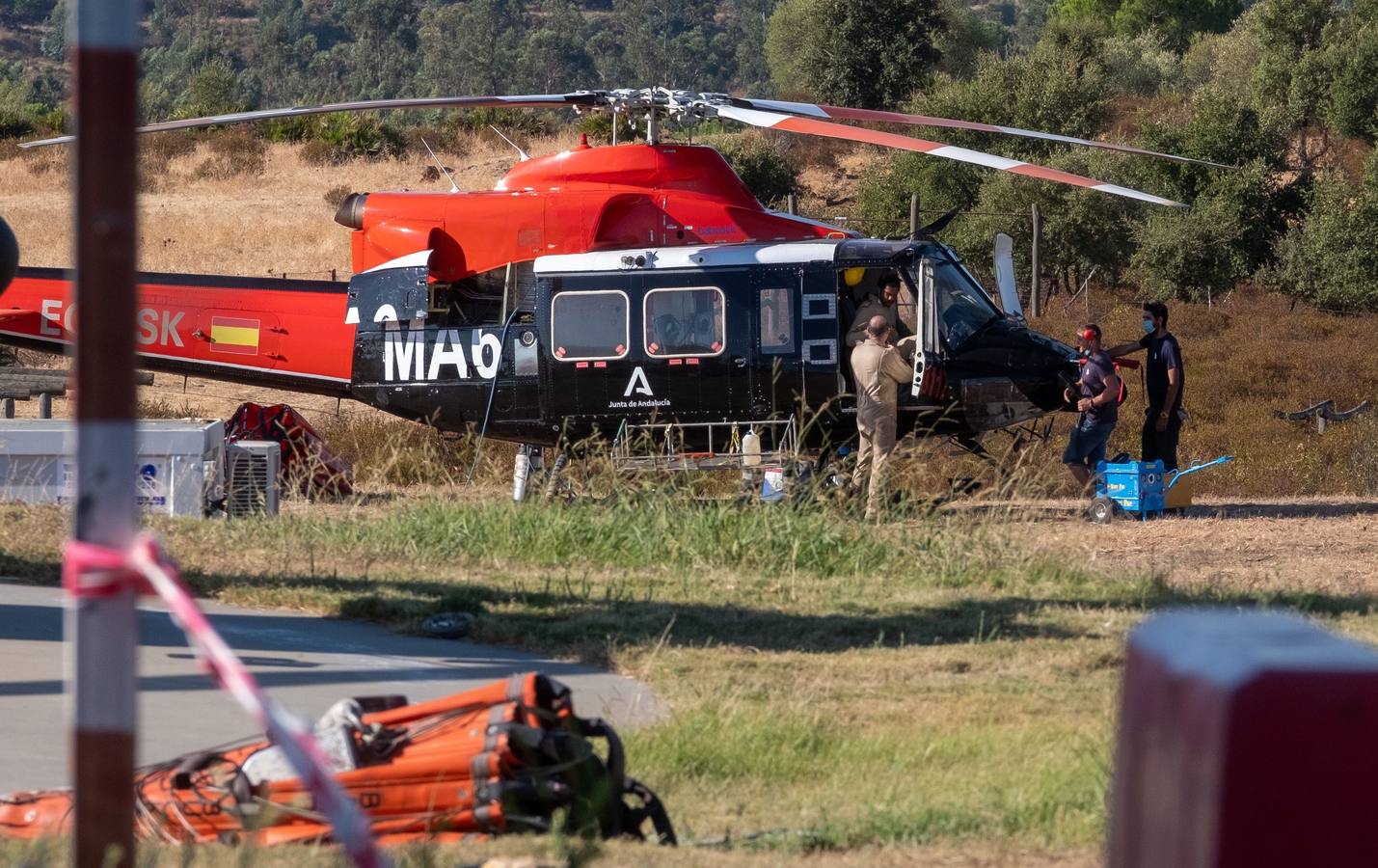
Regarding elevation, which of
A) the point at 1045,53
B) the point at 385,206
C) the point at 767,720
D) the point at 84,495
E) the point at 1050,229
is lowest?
the point at 767,720

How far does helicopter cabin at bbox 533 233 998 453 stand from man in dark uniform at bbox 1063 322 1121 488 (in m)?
1.11

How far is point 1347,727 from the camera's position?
247 centimetres

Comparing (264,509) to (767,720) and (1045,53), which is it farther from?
(1045,53)

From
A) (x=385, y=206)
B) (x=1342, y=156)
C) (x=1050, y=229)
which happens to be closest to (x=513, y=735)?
(x=385, y=206)

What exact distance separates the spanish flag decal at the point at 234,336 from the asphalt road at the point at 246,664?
6.11m

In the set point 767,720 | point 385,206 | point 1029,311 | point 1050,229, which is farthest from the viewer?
point 1050,229

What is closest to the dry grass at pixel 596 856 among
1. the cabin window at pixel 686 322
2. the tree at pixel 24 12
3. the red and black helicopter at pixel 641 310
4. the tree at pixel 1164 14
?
the red and black helicopter at pixel 641 310

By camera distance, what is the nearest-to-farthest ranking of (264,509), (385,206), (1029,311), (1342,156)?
1. (264,509)
2. (385,206)
3. (1029,311)
4. (1342,156)

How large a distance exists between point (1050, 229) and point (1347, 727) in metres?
36.6

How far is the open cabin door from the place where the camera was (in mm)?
13547

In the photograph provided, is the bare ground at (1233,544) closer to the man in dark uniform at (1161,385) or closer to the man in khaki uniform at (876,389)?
the man in dark uniform at (1161,385)

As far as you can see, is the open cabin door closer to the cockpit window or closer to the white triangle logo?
the cockpit window

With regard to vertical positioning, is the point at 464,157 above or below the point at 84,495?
above

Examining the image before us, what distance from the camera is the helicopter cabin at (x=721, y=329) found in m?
13.5
